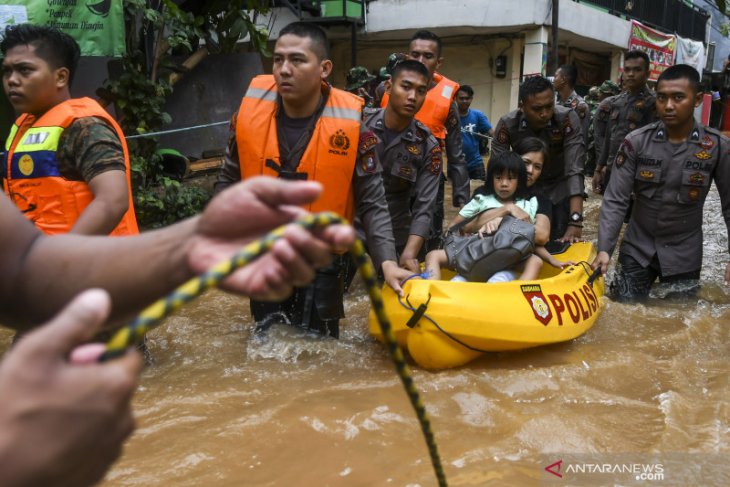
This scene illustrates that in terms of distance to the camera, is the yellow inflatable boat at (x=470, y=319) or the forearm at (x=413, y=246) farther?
the forearm at (x=413, y=246)

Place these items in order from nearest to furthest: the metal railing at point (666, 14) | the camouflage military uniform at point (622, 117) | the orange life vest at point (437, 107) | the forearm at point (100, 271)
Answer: the forearm at point (100, 271) < the orange life vest at point (437, 107) < the camouflage military uniform at point (622, 117) < the metal railing at point (666, 14)

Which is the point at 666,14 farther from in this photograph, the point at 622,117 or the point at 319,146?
the point at 319,146

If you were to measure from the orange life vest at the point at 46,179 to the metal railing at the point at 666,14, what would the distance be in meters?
13.9

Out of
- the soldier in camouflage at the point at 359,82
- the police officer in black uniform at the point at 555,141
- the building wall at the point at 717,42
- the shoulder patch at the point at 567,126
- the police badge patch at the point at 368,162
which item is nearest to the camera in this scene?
the police badge patch at the point at 368,162

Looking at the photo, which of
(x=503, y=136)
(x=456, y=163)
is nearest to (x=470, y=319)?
(x=456, y=163)

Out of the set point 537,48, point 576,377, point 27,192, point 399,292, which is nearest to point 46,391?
point 27,192

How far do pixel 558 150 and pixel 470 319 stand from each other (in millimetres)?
2403

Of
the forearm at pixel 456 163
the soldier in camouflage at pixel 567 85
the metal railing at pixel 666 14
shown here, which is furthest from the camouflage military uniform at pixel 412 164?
the metal railing at pixel 666 14

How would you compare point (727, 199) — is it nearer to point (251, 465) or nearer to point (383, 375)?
point (383, 375)

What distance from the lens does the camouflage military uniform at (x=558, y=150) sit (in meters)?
5.22

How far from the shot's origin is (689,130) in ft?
14.9

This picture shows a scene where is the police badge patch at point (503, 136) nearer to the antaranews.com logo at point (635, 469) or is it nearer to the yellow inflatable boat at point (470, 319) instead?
the yellow inflatable boat at point (470, 319)

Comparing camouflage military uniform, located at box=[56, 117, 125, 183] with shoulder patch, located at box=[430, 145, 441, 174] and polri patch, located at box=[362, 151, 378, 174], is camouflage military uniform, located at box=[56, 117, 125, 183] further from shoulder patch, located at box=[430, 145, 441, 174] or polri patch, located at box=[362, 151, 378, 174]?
shoulder patch, located at box=[430, 145, 441, 174]

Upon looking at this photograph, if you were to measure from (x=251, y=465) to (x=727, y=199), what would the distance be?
3.68 m
